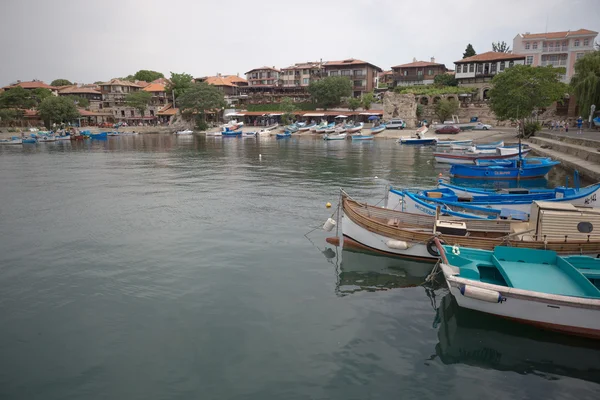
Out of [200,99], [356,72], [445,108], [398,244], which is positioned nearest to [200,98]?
[200,99]

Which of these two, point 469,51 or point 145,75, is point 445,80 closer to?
point 469,51

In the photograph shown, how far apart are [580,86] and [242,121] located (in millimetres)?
70510

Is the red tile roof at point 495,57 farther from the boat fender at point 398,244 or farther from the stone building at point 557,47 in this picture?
the boat fender at point 398,244

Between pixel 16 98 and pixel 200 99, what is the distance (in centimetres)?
4090

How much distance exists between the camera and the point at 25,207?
23.0 metres

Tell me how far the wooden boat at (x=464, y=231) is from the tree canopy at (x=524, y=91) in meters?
37.2

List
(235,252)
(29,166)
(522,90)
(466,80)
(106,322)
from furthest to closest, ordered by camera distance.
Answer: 1. (466,80)
2. (522,90)
3. (29,166)
4. (235,252)
5. (106,322)

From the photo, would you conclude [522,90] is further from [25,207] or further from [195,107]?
[195,107]

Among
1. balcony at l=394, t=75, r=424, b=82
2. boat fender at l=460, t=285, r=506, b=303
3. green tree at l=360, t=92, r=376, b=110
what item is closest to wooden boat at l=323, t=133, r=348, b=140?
green tree at l=360, t=92, r=376, b=110

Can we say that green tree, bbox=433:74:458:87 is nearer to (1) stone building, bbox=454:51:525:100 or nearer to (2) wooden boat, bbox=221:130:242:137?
(1) stone building, bbox=454:51:525:100

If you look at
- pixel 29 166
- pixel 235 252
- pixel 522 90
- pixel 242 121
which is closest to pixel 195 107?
pixel 242 121

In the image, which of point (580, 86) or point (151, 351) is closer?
point (151, 351)

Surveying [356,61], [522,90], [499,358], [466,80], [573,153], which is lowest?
[499,358]

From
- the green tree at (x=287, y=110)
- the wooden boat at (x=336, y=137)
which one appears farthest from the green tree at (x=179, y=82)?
the wooden boat at (x=336, y=137)
